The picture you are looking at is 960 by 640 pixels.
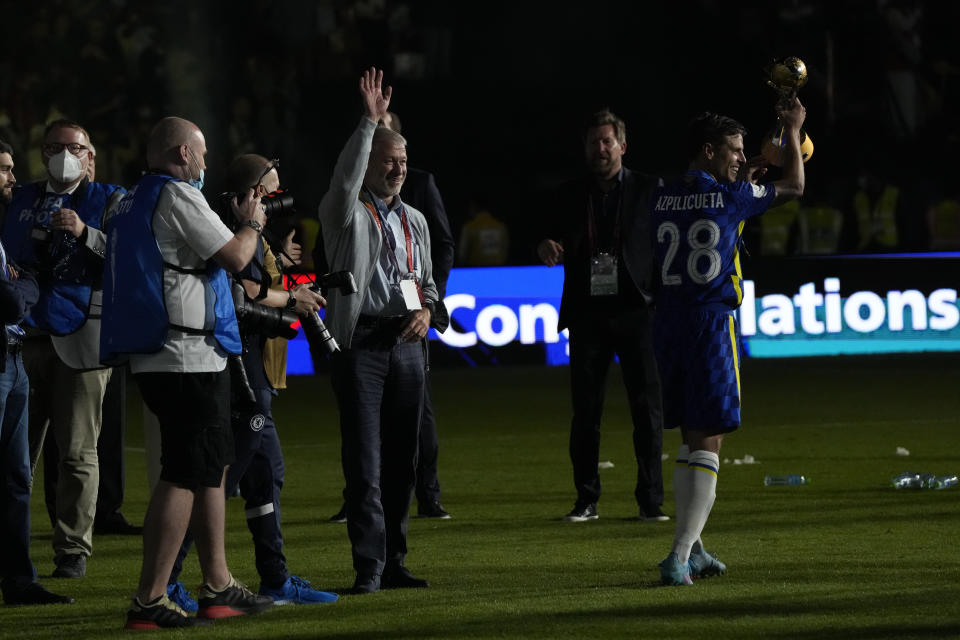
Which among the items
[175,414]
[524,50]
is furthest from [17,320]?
[524,50]

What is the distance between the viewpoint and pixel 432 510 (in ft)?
31.3

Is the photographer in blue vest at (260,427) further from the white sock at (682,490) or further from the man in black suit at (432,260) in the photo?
the man in black suit at (432,260)

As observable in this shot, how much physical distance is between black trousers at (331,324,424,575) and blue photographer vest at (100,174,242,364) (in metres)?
0.91

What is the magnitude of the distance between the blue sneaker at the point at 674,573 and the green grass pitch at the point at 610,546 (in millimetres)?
89

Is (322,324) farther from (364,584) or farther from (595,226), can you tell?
(595,226)

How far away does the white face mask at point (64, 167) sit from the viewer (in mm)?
7676

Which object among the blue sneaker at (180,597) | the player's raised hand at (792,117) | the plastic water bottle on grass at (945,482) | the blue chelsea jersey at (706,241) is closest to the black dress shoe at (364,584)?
the blue sneaker at (180,597)

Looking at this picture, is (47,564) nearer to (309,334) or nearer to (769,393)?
(309,334)

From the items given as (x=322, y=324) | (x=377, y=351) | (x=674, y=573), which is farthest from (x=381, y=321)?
(x=674, y=573)

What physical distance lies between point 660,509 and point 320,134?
17897 mm

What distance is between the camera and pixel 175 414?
608 centimetres

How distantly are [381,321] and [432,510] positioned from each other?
2720mm

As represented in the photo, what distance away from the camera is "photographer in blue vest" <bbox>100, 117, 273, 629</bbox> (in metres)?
6.00

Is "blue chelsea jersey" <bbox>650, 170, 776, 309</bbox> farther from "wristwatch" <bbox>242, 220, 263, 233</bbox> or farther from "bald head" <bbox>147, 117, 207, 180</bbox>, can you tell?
"bald head" <bbox>147, 117, 207, 180</bbox>
